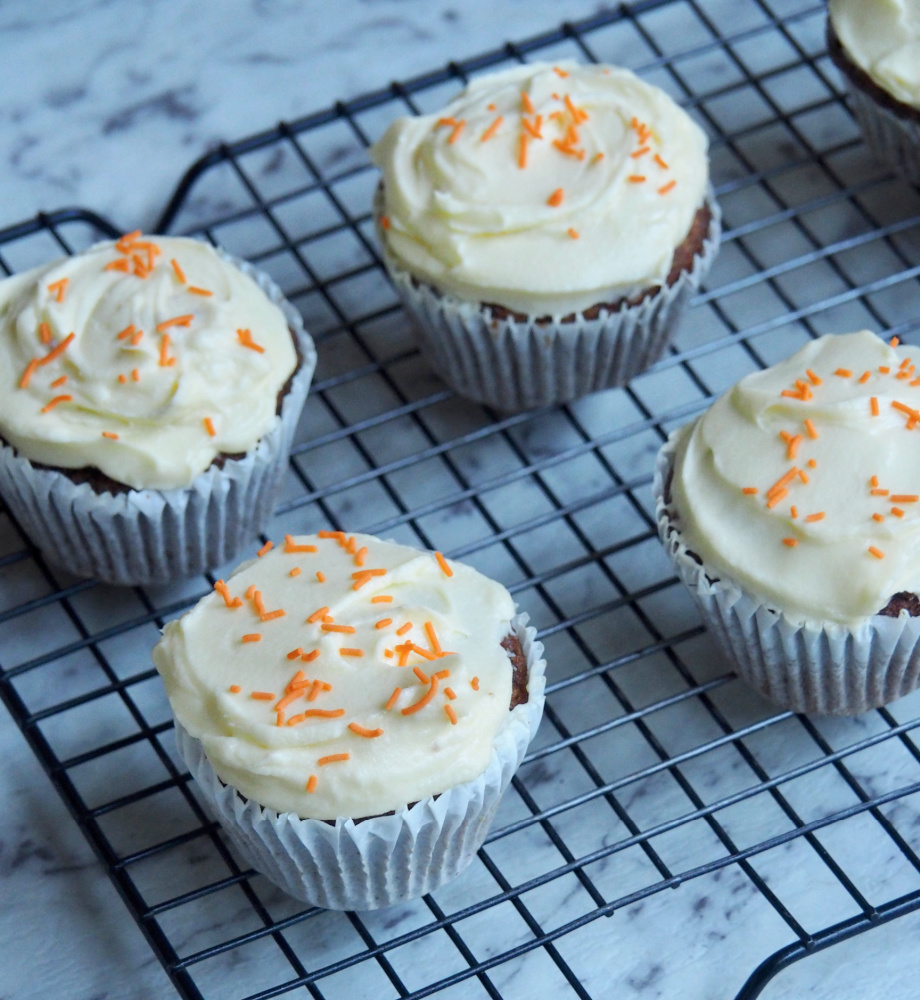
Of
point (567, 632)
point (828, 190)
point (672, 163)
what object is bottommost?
point (567, 632)

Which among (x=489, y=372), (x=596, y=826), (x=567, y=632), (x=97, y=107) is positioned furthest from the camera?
(x=97, y=107)

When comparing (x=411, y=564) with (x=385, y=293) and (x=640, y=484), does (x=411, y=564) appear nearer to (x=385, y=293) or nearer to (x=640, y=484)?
(x=640, y=484)

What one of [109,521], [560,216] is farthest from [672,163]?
[109,521]

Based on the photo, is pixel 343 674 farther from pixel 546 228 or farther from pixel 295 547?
pixel 546 228

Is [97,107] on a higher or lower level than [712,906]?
higher

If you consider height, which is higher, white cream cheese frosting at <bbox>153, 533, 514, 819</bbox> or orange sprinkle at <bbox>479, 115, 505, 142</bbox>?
orange sprinkle at <bbox>479, 115, 505, 142</bbox>

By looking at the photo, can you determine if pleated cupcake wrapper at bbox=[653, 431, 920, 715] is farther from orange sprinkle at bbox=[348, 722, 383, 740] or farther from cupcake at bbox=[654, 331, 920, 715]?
orange sprinkle at bbox=[348, 722, 383, 740]

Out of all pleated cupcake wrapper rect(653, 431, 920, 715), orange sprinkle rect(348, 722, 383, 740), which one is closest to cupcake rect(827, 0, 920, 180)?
pleated cupcake wrapper rect(653, 431, 920, 715)

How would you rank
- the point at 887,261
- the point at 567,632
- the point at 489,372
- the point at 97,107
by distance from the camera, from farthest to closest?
the point at 97,107 < the point at 887,261 < the point at 489,372 < the point at 567,632
